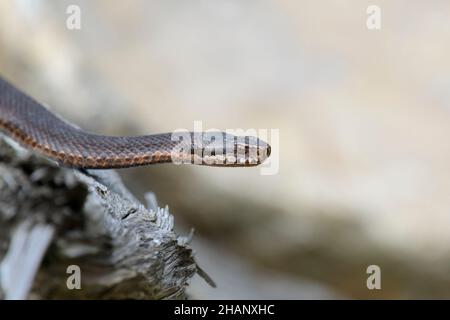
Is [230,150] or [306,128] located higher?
[306,128]

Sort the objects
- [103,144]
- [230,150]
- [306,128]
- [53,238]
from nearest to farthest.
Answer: [53,238]
[103,144]
[230,150]
[306,128]

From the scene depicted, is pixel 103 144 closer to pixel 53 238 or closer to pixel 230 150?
pixel 230 150

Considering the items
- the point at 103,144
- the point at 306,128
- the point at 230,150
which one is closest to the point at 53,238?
the point at 103,144

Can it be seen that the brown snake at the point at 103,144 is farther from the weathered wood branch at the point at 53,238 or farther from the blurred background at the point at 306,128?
the blurred background at the point at 306,128

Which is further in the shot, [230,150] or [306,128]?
[306,128]

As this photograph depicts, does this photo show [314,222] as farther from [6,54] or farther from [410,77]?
[6,54]

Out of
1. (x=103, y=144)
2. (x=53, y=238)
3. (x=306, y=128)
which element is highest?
(x=306, y=128)

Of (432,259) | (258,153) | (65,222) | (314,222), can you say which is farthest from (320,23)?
(65,222)
